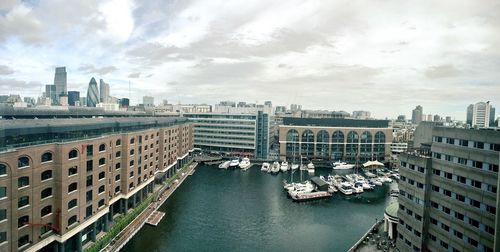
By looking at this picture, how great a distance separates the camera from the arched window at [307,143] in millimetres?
98625

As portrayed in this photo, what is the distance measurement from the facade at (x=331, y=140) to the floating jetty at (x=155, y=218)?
56287mm

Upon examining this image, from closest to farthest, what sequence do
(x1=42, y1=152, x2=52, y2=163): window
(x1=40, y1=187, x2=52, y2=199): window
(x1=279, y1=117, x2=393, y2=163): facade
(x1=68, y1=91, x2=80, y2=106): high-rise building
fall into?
(x1=40, y1=187, x2=52, y2=199): window → (x1=42, y1=152, x2=52, y2=163): window → (x1=279, y1=117, x2=393, y2=163): facade → (x1=68, y1=91, x2=80, y2=106): high-rise building

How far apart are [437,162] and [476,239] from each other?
25.2 feet

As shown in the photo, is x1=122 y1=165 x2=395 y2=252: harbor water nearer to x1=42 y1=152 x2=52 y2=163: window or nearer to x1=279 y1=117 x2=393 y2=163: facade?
x1=42 y1=152 x2=52 y2=163: window

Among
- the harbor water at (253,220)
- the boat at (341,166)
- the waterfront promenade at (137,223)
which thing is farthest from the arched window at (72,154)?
the boat at (341,166)

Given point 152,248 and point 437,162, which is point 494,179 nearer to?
point 437,162

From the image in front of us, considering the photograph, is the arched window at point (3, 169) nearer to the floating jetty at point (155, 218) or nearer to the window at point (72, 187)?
the window at point (72, 187)

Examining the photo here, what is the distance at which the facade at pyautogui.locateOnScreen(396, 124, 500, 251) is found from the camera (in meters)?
24.6

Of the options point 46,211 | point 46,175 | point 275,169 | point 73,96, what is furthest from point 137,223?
point 73,96

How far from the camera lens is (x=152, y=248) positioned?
3772cm

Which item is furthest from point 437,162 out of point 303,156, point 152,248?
point 303,156

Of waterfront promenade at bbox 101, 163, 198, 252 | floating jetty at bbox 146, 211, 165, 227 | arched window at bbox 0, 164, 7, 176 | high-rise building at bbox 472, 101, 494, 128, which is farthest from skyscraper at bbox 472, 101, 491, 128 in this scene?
arched window at bbox 0, 164, 7, 176

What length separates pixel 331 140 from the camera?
98.6 meters

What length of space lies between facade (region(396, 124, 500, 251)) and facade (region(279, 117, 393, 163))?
63126mm
